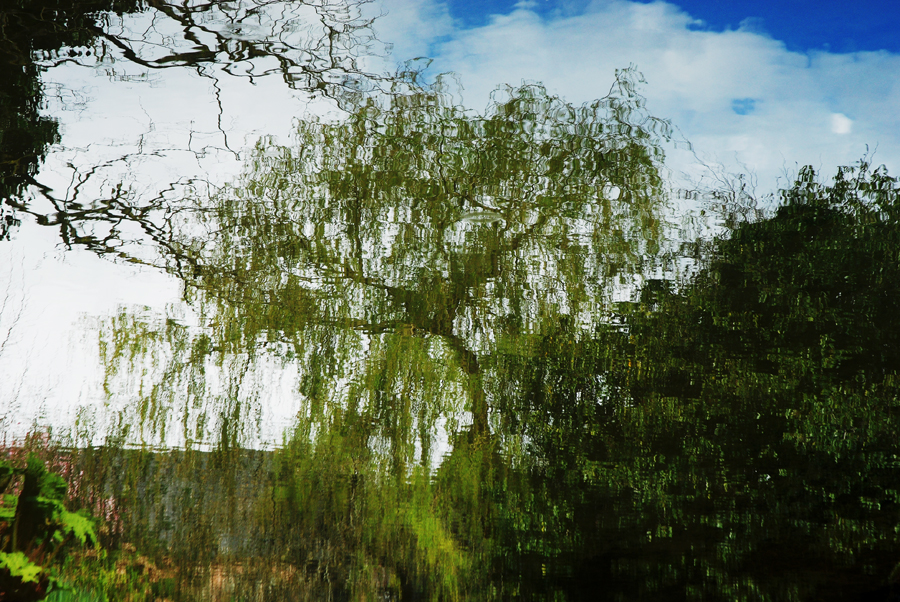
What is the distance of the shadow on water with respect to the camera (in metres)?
2.99

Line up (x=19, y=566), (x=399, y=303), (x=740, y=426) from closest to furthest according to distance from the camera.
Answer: (x=19, y=566) < (x=740, y=426) < (x=399, y=303)

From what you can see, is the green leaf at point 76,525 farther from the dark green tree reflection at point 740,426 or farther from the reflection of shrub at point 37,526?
the dark green tree reflection at point 740,426

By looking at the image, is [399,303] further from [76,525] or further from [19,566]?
[19,566]

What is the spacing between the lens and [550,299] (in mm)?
3330

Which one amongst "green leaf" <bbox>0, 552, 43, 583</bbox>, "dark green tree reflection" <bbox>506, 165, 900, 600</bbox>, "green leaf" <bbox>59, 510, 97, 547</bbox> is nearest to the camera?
"green leaf" <bbox>0, 552, 43, 583</bbox>

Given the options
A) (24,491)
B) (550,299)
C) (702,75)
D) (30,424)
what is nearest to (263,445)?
(24,491)

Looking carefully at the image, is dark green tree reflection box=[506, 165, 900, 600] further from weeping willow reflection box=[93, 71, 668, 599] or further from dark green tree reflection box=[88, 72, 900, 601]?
weeping willow reflection box=[93, 71, 668, 599]

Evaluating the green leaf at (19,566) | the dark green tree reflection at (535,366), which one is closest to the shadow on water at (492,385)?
the dark green tree reflection at (535,366)

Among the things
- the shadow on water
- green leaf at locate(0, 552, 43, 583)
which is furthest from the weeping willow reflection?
green leaf at locate(0, 552, 43, 583)

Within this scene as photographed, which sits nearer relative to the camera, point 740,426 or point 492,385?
point 740,426

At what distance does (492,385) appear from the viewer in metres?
3.27

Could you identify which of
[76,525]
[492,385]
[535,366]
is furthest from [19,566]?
[535,366]

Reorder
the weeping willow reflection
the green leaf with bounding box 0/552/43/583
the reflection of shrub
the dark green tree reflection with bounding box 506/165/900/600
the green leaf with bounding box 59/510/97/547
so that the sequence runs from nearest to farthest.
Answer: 1. the green leaf with bounding box 0/552/43/583
2. the reflection of shrub
3. the green leaf with bounding box 59/510/97/547
4. the dark green tree reflection with bounding box 506/165/900/600
5. the weeping willow reflection

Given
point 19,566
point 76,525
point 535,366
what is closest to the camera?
point 19,566
